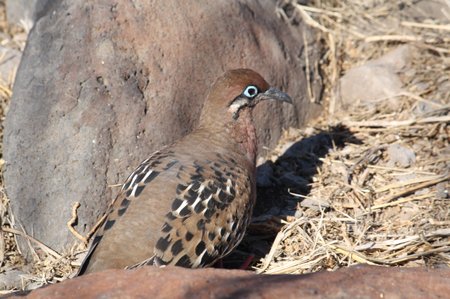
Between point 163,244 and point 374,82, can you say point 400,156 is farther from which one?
point 163,244

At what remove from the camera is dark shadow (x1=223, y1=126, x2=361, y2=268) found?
584 cm

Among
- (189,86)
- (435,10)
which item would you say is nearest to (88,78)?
(189,86)

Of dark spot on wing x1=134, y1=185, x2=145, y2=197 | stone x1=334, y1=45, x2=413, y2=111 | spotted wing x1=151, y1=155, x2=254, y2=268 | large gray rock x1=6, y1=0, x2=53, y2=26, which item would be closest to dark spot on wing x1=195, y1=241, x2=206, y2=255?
spotted wing x1=151, y1=155, x2=254, y2=268

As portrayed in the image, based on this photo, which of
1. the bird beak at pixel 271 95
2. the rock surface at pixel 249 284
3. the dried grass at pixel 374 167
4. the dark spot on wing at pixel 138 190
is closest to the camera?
the rock surface at pixel 249 284

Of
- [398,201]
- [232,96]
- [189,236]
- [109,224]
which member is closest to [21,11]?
[232,96]

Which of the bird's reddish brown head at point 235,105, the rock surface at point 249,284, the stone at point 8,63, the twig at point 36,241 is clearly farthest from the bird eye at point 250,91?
the stone at point 8,63

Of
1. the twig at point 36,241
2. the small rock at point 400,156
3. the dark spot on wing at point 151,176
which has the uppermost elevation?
the dark spot on wing at point 151,176

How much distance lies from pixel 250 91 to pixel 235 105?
0.15 metres

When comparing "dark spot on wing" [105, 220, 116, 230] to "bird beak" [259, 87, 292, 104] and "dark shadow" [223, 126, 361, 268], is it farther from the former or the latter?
"bird beak" [259, 87, 292, 104]

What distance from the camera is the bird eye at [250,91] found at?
596 cm

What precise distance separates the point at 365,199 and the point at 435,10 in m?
2.77

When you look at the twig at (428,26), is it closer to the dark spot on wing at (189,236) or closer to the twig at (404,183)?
the twig at (404,183)

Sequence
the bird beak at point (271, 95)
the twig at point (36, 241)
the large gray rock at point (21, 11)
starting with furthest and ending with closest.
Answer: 1. the large gray rock at point (21, 11)
2. the bird beak at point (271, 95)
3. the twig at point (36, 241)

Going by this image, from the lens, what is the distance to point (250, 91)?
597 cm
